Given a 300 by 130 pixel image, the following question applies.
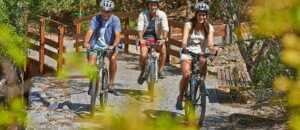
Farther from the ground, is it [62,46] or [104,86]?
[62,46]

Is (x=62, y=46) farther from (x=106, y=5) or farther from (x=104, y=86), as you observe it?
(x=106, y=5)

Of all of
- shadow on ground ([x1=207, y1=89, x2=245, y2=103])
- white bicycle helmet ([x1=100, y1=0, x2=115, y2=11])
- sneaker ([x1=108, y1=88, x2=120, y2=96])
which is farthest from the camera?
shadow on ground ([x1=207, y1=89, x2=245, y2=103])

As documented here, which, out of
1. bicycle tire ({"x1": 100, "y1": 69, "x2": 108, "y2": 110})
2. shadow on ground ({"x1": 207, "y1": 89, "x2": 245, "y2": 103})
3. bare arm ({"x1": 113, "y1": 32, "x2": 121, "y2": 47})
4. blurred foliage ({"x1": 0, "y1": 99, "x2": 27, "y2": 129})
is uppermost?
blurred foliage ({"x1": 0, "y1": 99, "x2": 27, "y2": 129})

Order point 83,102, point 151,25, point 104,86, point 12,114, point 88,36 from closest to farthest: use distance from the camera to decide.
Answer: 1. point 12,114
2. point 88,36
3. point 104,86
4. point 151,25
5. point 83,102

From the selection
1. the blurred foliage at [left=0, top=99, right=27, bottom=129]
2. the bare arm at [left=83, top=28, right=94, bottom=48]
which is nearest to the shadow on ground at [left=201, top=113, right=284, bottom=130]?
the bare arm at [left=83, top=28, right=94, bottom=48]

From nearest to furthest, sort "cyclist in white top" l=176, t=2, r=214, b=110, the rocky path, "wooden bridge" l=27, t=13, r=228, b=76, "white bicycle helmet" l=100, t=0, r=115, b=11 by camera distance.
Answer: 1. "cyclist in white top" l=176, t=2, r=214, b=110
2. "white bicycle helmet" l=100, t=0, r=115, b=11
3. the rocky path
4. "wooden bridge" l=27, t=13, r=228, b=76

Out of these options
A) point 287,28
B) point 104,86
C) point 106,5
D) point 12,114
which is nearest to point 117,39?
point 106,5

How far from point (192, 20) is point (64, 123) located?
2.63 m

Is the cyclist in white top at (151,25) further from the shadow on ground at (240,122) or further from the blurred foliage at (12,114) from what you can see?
the blurred foliage at (12,114)

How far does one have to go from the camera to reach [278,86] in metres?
1.05

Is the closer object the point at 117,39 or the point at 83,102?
the point at 117,39

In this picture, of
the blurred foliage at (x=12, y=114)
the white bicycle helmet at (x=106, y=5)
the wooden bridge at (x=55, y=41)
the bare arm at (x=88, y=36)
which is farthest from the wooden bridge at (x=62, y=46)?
the blurred foliage at (x=12, y=114)

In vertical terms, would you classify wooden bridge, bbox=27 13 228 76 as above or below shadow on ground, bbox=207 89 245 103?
above

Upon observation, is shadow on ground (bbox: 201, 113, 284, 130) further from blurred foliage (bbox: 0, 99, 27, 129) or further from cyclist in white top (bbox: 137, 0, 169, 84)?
blurred foliage (bbox: 0, 99, 27, 129)
